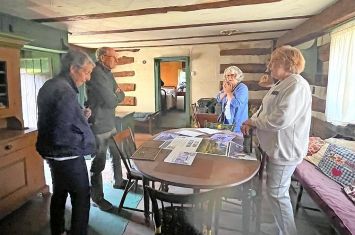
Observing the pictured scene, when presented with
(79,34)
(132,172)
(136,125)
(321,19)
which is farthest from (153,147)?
(136,125)

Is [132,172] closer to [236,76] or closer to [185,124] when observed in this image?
[236,76]

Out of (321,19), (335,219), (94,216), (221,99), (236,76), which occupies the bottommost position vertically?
(94,216)

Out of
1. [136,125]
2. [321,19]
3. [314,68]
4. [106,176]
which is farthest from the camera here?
[136,125]

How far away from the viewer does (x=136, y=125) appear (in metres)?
6.10

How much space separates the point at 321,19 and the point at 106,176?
322 cm

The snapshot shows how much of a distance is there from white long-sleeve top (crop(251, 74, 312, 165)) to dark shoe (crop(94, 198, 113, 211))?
1.67 metres

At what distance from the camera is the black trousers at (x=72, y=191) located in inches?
66.7

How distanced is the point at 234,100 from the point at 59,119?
188 centimetres

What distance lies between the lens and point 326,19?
2.45 meters

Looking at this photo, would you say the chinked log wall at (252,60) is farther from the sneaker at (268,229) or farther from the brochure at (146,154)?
the brochure at (146,154)

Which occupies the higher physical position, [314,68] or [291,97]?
[314,68]

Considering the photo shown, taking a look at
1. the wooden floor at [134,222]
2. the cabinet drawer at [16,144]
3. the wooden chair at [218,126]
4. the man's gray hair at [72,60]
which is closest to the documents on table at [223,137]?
the wooden chair at [218,126]

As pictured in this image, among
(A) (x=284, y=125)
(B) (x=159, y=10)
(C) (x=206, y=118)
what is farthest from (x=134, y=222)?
(B) (x=159, y=10)

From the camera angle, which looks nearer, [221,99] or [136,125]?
[221,99]
